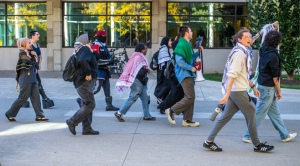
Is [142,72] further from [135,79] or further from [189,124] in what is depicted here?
[189,124]

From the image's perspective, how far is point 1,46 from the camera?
1780cm

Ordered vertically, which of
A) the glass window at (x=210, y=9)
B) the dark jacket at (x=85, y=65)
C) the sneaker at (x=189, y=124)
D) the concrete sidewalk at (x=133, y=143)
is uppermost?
the glass window at (x=210, y=9)

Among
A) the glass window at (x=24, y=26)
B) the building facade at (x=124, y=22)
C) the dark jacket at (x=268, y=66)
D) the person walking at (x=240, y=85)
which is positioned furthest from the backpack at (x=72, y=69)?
the glass window at (x=24, y=26)

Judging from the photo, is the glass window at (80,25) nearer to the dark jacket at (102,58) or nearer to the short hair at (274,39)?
the dark jacket at (102,58)

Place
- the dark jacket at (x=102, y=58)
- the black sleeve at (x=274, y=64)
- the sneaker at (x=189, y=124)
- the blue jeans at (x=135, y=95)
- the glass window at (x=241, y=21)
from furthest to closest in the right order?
the glass window at (x=241, y=21) → the dark jacket at (x=102, y=58) → the blue jeans at (x=135, y=95) → the sneaker at (x=189, y=124) → the black sleeve at (x=274, y=64)

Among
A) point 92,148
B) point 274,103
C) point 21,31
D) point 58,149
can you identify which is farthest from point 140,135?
point 21,31

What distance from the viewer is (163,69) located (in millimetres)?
7742

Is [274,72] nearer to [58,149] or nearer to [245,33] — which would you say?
[245,33]

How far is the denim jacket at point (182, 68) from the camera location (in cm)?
651

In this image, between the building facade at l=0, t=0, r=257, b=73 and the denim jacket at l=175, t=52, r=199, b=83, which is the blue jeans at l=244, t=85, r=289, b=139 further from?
the building facade at l=0, t=0, r=257, b=73

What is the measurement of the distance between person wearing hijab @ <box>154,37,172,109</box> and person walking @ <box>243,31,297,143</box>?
Answer: 235 centimetres

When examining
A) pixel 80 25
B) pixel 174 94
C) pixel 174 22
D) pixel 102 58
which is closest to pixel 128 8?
pixel 174 22

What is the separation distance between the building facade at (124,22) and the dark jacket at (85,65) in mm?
11100

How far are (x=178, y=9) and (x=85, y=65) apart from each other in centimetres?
1217
